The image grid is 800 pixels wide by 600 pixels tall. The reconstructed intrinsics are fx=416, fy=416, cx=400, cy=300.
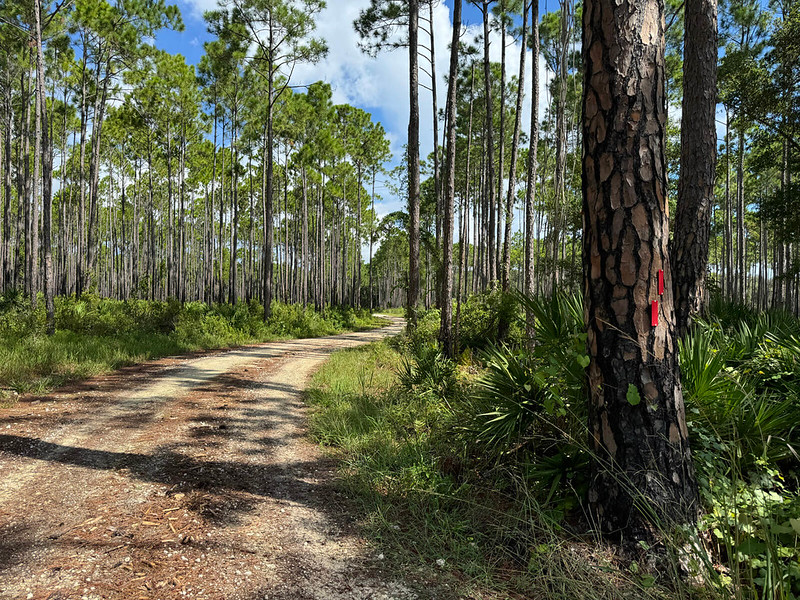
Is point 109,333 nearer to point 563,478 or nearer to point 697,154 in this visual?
point 563,478

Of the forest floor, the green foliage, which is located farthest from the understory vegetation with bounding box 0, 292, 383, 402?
the green foliage

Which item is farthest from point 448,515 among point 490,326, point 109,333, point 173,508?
point 109,333

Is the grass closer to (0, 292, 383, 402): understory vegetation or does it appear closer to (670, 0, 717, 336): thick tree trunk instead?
(670, 0, 717, 336): thick tree trunk

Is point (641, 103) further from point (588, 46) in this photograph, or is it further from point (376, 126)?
point (376, 126)

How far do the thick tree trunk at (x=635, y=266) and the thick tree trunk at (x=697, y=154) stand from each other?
3.35 metres

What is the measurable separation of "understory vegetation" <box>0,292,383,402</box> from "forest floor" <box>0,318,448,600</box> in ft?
6.44

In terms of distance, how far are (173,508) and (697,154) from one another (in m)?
7.16

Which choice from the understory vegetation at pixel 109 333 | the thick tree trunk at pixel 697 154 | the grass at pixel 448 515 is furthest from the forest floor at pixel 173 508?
the thick tree trunk at pixel 697 154

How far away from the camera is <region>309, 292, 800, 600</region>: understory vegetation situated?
2.30m

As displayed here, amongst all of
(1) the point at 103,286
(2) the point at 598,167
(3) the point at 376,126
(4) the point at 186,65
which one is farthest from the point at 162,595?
(1) the point at 103,286

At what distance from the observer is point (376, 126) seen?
32.0 metres

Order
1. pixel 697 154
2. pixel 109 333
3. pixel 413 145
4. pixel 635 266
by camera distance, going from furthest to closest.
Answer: pixel 413 145 → pixel 109 333 → pixel 697 154 → pixel 635 266

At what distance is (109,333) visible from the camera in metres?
12.9

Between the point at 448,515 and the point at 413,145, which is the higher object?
the point at 413,145
